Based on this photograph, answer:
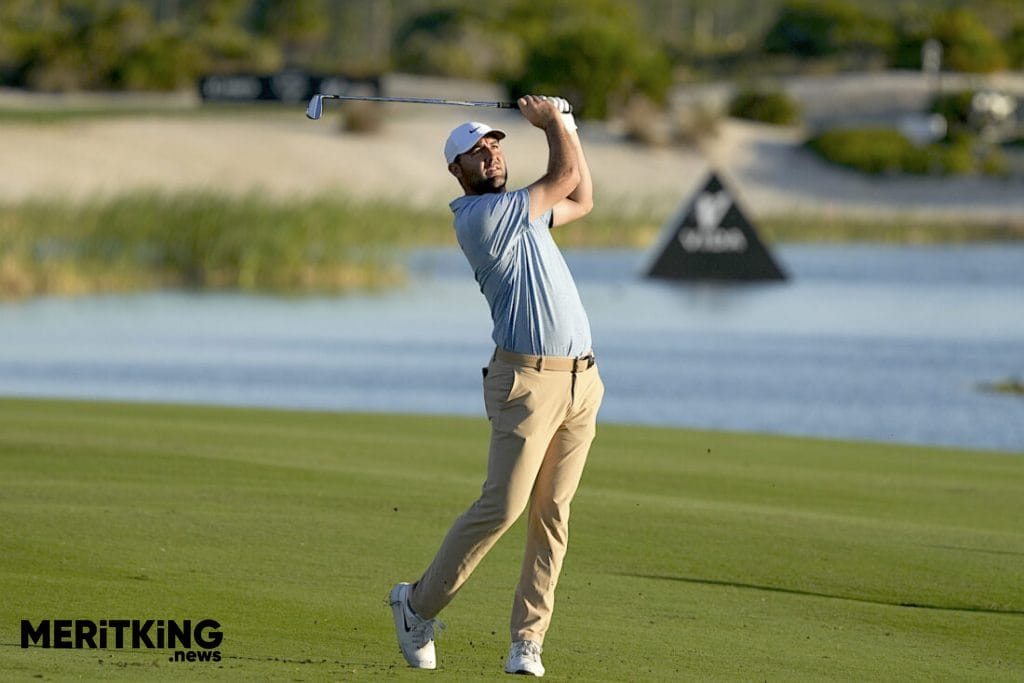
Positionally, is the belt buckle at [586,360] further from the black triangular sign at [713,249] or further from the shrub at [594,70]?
the shrub at [594,70]

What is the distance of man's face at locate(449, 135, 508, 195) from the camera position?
693cm

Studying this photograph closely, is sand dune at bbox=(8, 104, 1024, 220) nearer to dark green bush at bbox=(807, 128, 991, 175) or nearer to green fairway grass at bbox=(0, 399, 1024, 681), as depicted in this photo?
dark green bush at bbox=(807, 128, 991, 175)

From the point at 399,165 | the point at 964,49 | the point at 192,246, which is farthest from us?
the point at 964,49

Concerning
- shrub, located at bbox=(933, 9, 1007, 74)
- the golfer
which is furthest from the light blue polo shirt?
shrub, located at bbox=(933, 9, 1007, 74)

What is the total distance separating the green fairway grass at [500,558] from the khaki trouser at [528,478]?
26cm

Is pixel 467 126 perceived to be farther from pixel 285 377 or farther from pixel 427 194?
pixel 427 194

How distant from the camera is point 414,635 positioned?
7.08m

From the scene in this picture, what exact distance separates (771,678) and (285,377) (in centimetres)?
1719

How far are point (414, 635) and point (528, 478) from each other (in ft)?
2.12

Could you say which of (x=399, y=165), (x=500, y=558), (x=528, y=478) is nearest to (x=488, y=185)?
(x=528, y=478)

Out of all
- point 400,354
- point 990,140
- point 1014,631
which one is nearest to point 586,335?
point 1014,631

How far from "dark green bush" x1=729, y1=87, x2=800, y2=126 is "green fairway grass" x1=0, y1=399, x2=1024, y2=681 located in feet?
228

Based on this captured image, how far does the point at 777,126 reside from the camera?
270 feet

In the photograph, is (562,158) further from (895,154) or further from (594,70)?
(594,70)
